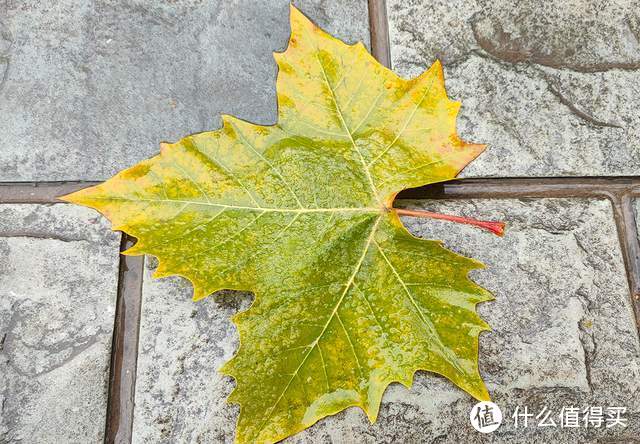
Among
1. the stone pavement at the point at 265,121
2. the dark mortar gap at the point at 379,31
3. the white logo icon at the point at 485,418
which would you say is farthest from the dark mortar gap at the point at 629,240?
the dark mortar gap at the point at 379,31

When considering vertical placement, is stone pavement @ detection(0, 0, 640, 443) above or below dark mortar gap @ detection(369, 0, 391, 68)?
below

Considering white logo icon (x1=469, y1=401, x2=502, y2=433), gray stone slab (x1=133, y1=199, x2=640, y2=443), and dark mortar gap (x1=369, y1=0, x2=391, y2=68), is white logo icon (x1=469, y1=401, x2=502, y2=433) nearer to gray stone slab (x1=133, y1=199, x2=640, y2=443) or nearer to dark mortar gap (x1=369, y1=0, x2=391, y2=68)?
gray stone slab (x1=133, y1=199, x2=640, y2=443)

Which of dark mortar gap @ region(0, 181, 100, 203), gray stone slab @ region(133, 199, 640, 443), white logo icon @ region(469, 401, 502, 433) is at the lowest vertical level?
white logo icon @ region(469, 401, 502, 433)

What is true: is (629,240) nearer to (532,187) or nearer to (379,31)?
(532,187)

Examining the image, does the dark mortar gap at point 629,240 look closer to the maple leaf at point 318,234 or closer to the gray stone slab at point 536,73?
the gray stone slab at point 536,73

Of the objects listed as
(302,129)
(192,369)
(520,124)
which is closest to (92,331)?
(192,369)

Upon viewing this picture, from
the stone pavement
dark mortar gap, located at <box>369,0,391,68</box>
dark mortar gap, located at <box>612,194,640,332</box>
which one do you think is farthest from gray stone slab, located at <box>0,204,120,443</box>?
dark mortar gap, located at <box>612,194,640,332</box>

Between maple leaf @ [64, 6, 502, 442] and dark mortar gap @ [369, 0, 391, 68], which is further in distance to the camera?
dark mortar gap @ [369, 0, 391, 68]
